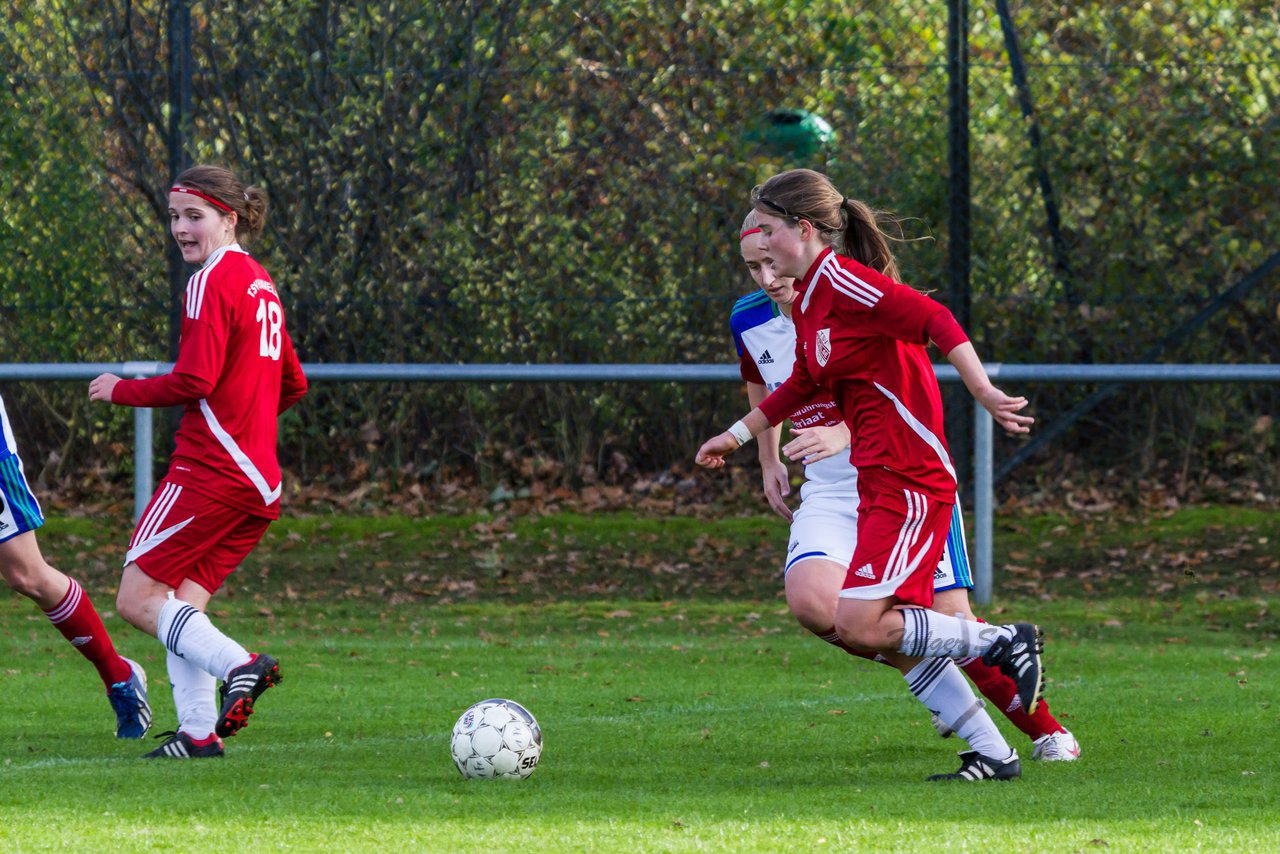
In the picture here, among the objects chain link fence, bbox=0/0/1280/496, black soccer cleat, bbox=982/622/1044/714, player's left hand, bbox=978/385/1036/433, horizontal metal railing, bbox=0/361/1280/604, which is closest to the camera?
player's left hand, bbox=978/385/1036/433

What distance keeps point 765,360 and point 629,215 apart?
5004mm

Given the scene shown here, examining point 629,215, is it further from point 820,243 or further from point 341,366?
point 820,243

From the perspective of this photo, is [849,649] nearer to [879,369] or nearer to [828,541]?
[828,541]

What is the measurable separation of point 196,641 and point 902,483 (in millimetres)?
2046

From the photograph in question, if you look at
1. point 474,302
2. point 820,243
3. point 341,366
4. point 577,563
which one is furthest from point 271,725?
point 474,302

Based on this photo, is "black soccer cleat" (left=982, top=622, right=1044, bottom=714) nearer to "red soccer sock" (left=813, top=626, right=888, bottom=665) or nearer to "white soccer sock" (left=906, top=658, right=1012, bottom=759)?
"white soccer sock" (left=906, top=658, right=1012, bottom=759)

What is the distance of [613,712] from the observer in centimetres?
668

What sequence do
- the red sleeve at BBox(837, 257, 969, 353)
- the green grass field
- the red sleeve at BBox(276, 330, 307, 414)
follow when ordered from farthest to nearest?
1. the red sleeve at BBox(276, 330, 307, 414)
2. the red sleeve at BBox(837, 257, 969, 353)
3. the green grass field

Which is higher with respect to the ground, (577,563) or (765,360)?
(765,360)

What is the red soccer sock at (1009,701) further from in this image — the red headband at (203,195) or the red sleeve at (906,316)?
the red headband at (203,195)

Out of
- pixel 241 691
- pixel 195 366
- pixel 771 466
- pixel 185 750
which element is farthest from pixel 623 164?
pixel 241 691

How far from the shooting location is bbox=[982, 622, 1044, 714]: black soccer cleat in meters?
4.98

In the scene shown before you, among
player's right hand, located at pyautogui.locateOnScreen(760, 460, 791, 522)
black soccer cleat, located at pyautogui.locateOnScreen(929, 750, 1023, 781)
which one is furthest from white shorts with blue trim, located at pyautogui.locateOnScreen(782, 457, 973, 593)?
black soccer cleat, located at pyautogui.locateOnScreen(929, 750, 1023, 781)

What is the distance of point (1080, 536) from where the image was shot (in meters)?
10.6
